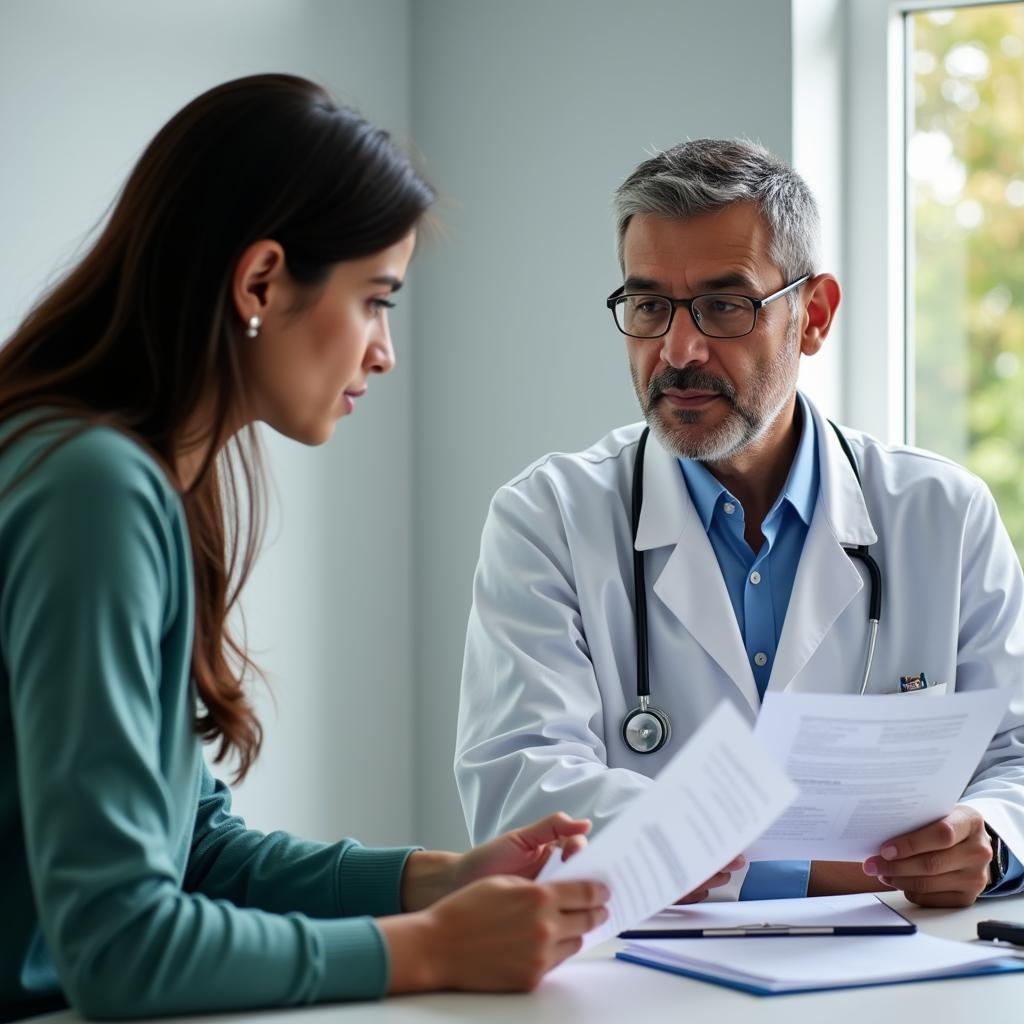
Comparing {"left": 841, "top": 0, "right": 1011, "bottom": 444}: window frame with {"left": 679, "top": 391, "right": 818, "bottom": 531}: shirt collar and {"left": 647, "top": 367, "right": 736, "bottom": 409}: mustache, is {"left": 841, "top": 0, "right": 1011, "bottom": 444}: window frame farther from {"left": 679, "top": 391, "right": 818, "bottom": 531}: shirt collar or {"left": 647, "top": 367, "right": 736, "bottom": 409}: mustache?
{"left": 647, "top": 367, "right": 736, "bottom": 409}: mustache

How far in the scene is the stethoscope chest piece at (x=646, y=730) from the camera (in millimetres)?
1775

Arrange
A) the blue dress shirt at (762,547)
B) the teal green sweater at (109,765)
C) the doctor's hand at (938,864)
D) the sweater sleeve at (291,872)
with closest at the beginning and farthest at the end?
the teal green sweater at (109,765) < the sweater sleeve at (291,872) < the doctor's hand at (938,864) < the blue dress shirt at (762,547)

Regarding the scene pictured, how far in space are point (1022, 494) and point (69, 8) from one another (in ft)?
6.40

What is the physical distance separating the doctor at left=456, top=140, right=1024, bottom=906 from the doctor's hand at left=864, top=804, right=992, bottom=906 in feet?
0.84

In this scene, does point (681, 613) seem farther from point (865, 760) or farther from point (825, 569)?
point (865, 760)

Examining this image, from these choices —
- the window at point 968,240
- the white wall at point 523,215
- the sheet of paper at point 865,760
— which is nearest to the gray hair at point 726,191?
the white wall at point 523,215

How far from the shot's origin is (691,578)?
73.2 inches

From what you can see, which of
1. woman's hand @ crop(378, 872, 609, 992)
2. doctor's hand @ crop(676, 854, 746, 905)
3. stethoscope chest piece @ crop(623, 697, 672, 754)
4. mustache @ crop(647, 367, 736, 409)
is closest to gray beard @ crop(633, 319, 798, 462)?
mustache @ crop(647, 367, 736, 409)

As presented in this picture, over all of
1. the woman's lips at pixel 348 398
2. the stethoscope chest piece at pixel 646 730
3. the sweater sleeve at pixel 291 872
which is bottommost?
the sweater sleeve at pixel 291 872

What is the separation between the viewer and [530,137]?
282 centimetres

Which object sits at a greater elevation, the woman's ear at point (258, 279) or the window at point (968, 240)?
the window at point (968, 240)

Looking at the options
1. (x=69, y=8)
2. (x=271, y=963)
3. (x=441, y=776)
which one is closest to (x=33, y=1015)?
(x=271, y=963)

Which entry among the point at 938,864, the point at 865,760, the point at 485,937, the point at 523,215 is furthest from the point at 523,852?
the point at 523,215

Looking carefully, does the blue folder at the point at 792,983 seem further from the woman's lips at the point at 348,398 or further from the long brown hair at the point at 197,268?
the woman's lips at the point at 348,398
